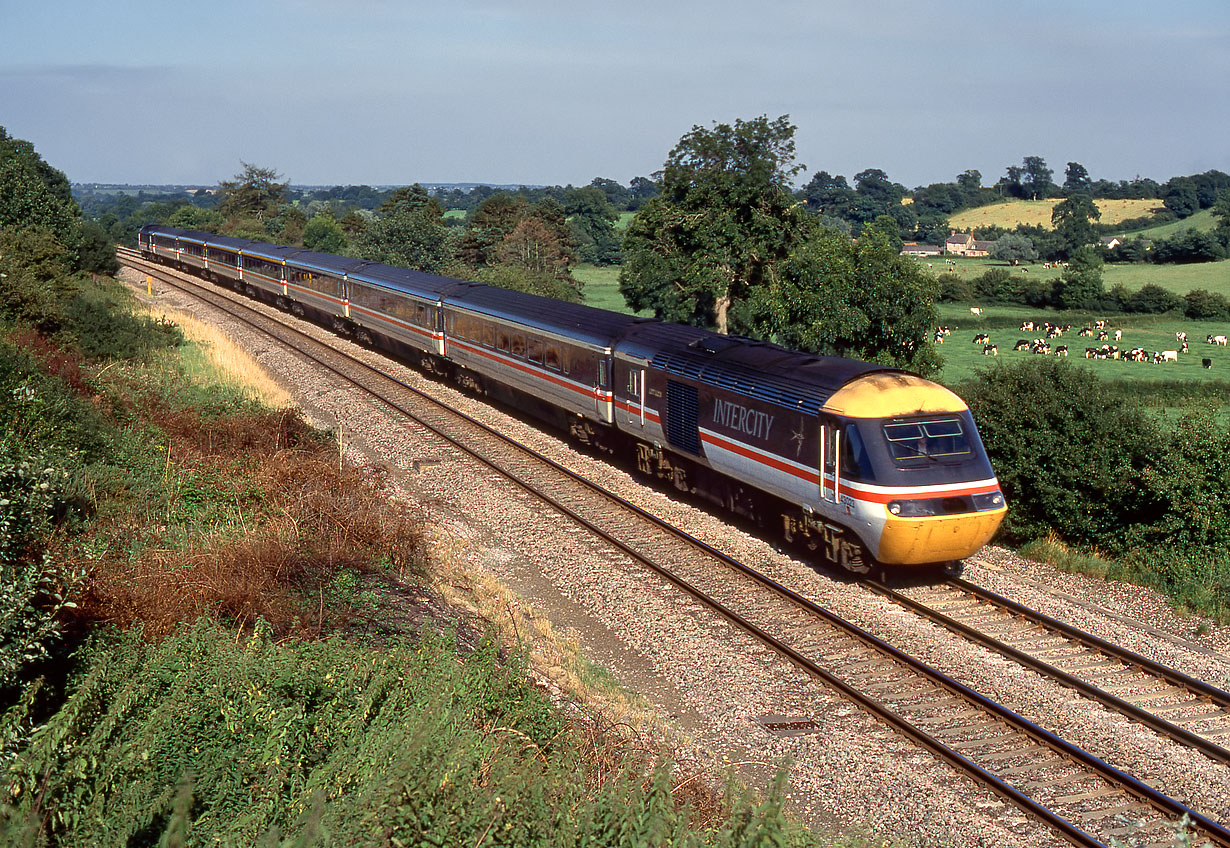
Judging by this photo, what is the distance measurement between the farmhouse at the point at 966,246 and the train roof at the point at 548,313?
12392 cm

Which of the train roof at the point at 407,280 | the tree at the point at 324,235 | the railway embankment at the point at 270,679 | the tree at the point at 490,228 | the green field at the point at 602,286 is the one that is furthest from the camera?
the tree at the point at 324,235

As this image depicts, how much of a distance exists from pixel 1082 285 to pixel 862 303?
6363 cm

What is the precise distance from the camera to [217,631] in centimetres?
954

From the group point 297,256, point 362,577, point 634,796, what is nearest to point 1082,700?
point 634,796

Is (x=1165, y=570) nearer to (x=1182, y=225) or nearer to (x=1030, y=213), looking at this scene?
(x=1182, y=225)

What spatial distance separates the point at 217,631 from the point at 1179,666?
10534mm

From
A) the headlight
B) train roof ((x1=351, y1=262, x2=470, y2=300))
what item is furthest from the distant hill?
the headlight

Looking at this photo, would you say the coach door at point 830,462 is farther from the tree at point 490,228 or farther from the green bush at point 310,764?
the tree at point 490,228

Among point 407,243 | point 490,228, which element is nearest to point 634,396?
point 407,243

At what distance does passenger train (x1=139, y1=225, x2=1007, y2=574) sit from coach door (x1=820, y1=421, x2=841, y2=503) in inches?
0.9

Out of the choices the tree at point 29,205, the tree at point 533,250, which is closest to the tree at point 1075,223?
the tree at point 533,250

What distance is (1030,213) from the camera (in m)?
173

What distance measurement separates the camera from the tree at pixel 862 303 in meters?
24.0

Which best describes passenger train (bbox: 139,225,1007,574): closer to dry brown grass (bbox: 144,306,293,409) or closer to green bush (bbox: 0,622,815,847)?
dry brown grass (bbox: 144,306,293,409)
